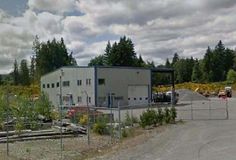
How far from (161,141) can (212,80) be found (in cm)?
11989

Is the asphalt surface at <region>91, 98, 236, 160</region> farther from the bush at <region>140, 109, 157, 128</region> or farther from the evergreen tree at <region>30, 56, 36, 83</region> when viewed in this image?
the evergreen tree at <region>30, 56, 36, 83</region>

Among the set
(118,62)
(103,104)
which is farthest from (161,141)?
(118,62)

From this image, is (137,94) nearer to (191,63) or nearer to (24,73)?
(24,73)

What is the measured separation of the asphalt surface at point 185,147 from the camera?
1591 centimetres

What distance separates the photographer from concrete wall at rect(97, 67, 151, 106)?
62.9m

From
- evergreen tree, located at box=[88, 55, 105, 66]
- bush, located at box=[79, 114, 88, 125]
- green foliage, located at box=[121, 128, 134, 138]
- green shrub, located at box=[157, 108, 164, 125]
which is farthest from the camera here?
evergreen tree, located at box=[88, 55, 105, 66]

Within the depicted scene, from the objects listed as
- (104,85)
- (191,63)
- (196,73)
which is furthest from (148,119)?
(191,63)

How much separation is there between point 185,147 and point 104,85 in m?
45.2

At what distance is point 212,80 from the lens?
13738 centimetres

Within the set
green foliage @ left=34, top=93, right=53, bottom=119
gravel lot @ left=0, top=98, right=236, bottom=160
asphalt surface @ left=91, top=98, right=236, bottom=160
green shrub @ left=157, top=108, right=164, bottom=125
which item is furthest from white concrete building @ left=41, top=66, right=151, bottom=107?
asphalt surface @ left=91, top=98, right=236, bottom=160

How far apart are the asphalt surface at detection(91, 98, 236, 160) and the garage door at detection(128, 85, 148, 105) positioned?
41.5m

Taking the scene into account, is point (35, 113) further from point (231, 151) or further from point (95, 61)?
point (95, 61)

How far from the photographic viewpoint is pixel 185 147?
720 inches

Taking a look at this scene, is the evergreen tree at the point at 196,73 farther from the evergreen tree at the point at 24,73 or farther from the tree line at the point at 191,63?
the evergreen tree at the point at 24,73
